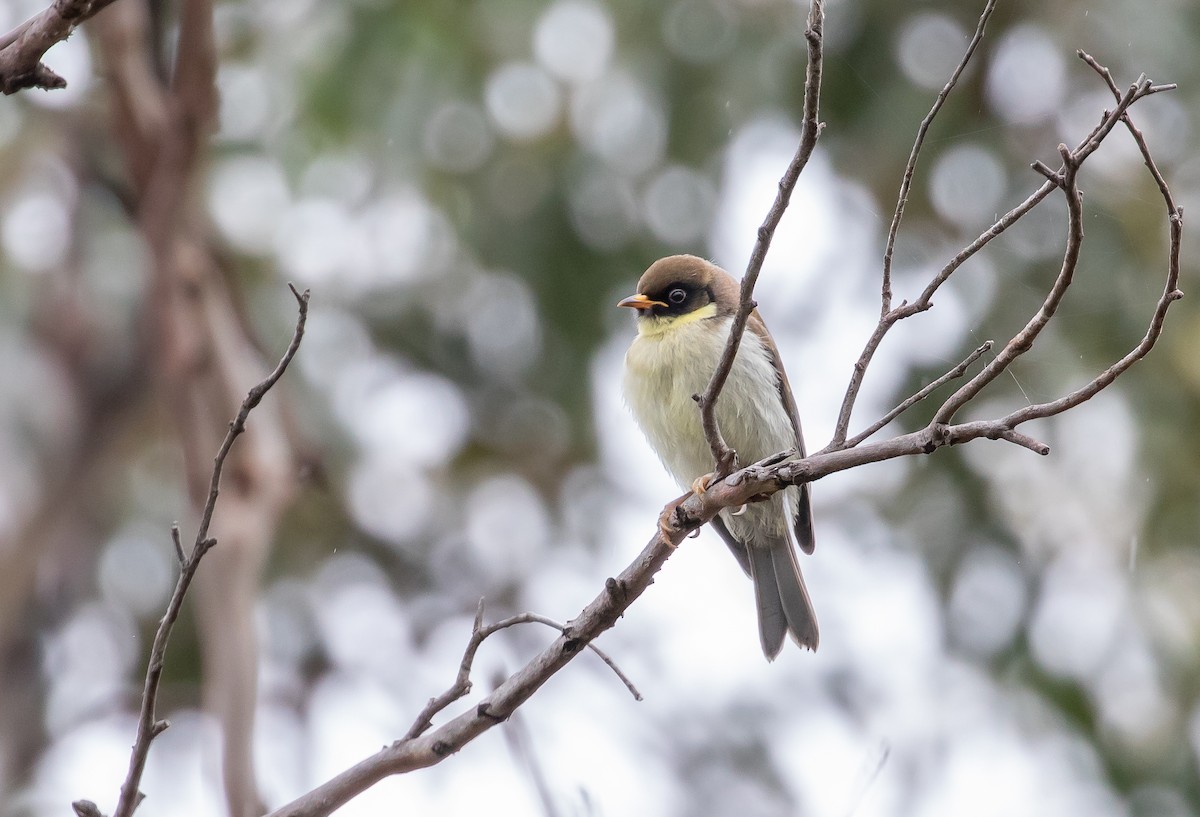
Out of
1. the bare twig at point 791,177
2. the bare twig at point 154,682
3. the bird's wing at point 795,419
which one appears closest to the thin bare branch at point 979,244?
the bare twig at point 791,177

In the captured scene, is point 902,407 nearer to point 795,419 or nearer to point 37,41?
point 37,41

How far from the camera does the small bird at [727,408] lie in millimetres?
4281

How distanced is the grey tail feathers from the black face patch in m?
0.98

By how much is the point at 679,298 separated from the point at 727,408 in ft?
1.74

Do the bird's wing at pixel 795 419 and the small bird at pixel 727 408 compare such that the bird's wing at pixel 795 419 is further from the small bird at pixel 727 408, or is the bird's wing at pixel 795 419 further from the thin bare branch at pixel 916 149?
the thin bare branch at pixel 916 149

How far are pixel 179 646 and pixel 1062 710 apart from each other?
18.2 feet

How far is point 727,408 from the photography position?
4.33m

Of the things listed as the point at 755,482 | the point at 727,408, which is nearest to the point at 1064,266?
the point at 755,482

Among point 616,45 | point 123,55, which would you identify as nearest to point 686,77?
point 616,45

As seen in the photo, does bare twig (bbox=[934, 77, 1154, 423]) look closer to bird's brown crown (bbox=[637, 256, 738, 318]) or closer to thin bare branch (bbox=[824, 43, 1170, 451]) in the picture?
thin bare branch (bbox=[824, 43, 1170, 451])

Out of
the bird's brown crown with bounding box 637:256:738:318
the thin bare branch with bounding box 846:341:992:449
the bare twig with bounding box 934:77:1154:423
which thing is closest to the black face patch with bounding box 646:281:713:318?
the bird's brown crown with bounding box 637:256:738:318

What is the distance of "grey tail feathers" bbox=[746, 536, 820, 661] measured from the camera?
4.57m

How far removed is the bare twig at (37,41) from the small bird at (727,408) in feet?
7.71

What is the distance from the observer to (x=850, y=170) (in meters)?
7.15
